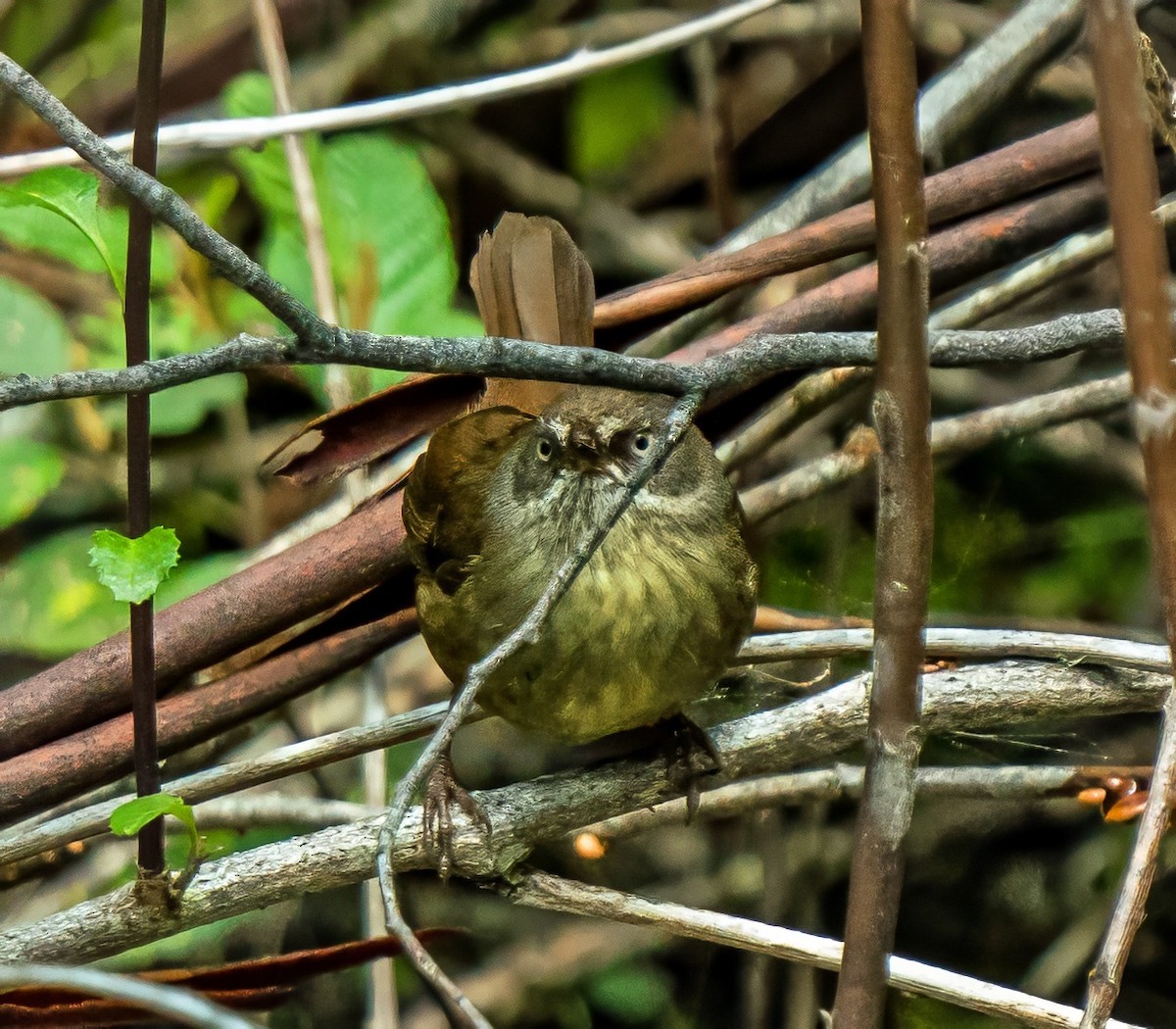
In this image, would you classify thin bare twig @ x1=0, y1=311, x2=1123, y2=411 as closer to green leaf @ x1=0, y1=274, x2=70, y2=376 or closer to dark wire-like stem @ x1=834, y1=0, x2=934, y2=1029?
dark wire-like stem @ x1=834, y1=0, x2=934, y2=1029

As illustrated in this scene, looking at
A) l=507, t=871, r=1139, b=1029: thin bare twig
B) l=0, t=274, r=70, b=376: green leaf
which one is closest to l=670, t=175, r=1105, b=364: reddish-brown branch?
l=507, t=871, r=1139, b=1029: thin bare twig

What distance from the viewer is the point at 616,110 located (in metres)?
4.48

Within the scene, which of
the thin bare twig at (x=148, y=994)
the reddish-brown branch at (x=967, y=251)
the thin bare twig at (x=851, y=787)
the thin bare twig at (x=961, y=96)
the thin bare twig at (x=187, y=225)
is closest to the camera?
the thin bare twig at (x=148, y=994)

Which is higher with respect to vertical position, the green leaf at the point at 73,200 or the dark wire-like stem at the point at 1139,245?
the green leaf at the point at 73,200

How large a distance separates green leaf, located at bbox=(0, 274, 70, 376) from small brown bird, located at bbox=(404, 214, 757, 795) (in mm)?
1054

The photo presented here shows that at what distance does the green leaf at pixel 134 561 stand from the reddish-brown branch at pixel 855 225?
1.39 meters

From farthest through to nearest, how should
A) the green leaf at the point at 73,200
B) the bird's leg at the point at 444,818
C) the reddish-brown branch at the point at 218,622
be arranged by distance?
the reddish-brown branch at the point at 218,622 < the bird's leg at the point at 444,818 < the green leaf at the point at 73,200

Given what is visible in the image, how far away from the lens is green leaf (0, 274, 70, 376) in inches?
126

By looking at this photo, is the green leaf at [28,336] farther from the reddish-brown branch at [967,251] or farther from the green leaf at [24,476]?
the reddish-brown branch at [967,251]

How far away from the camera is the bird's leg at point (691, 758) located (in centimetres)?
251

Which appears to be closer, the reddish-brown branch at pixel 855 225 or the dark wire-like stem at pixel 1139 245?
the dark wire-like stem at pixel 1139 245

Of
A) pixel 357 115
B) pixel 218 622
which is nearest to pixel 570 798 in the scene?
pixel 218 622

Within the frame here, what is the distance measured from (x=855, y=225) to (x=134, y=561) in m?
1.71

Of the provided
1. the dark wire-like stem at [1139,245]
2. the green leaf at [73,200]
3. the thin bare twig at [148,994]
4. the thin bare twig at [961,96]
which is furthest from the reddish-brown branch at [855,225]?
the thin bare twig at [148,994]
